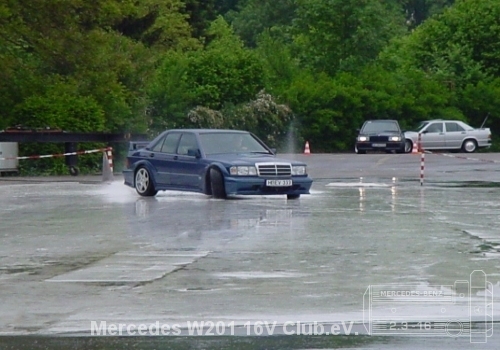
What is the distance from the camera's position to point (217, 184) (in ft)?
74.4

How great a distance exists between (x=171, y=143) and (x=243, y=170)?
2.58 meters

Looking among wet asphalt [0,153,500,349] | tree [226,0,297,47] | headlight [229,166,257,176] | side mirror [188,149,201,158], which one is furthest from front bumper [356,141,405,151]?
tree [226,0,297,47]

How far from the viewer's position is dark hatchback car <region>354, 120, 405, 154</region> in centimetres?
5047

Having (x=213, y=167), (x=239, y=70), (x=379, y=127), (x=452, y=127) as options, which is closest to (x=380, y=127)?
(x=379, y=127)

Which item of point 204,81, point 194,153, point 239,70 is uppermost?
point 239,70

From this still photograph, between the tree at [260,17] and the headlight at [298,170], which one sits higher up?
the tree at [260,17]

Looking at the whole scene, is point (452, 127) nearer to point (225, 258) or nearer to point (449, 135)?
point (449, 135)

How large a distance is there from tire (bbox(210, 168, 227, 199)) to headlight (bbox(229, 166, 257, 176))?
0.93 feet

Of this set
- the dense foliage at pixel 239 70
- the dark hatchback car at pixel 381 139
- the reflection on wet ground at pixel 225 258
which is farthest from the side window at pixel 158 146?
the dark hatchback car at pixel 381 139

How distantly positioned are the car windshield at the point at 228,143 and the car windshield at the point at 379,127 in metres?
27.0

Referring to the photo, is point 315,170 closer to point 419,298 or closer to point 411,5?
point 419,298

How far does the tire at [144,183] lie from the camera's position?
24.2m

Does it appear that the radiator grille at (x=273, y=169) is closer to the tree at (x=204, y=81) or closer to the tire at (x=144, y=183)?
the tire at (x=144, y=183)

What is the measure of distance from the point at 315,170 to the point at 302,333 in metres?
27.6
